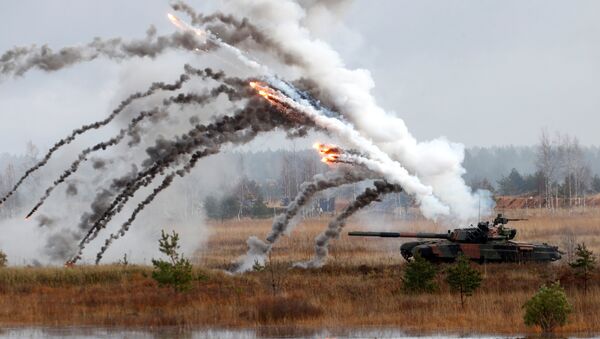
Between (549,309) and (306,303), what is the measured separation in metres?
9.96

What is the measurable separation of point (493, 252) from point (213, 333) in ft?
78.8

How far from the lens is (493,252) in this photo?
57.2 m

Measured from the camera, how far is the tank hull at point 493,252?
2235 inches

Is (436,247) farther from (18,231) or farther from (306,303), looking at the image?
(18,231)

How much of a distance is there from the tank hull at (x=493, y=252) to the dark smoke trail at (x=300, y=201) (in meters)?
5.22

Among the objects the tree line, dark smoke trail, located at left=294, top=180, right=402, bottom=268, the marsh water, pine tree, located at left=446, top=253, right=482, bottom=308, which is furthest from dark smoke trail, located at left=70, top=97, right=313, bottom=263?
the tree line

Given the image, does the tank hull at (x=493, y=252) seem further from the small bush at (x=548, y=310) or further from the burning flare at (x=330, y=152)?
the small bush at (x=548, y=310)

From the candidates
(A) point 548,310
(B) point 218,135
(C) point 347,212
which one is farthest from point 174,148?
(A) point 548,310

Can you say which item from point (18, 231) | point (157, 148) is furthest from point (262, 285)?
point (18, 231)

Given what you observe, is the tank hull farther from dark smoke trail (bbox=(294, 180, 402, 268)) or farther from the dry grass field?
dark smoke trail (bbox=(294, 180, 402, 268))

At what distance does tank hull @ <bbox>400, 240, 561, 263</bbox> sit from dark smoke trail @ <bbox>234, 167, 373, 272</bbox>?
5.22 metres

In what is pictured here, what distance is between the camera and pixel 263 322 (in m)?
39.8

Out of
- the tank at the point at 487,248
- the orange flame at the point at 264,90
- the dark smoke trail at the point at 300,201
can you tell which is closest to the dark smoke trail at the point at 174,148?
the orange flame at the point at 264,90

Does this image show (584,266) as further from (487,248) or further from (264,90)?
(264,90)
